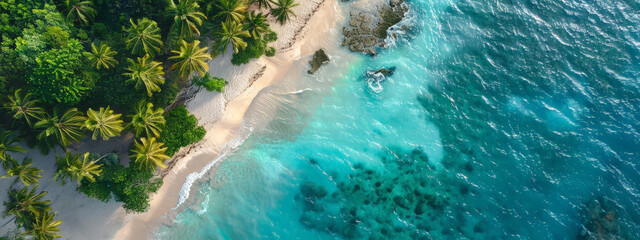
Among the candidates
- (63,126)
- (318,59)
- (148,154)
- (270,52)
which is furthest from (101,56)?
(318,59)

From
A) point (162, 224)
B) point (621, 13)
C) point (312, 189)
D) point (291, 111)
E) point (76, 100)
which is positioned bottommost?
point (162, 224)

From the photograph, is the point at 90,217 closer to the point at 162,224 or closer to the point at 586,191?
the point at 162,224

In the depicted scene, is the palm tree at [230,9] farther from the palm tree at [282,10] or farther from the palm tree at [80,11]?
the palm tree at [80,11]

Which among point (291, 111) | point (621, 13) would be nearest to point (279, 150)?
point (291, 111)

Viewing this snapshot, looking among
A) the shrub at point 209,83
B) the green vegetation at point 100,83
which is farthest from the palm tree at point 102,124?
the shrub at point 209,83

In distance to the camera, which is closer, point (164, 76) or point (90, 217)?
point (90, 217)

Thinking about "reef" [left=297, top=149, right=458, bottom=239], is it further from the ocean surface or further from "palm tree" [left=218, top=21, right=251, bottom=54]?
"palm tree" [left=218, top=21, right=251, bottom=54]

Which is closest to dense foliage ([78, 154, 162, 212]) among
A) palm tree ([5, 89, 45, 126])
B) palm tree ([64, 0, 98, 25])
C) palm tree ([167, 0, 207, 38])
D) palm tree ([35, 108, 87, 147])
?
palm tree ([35, 108, 87, 147])
